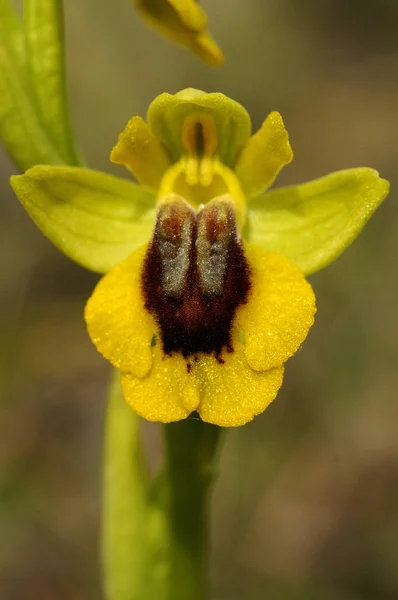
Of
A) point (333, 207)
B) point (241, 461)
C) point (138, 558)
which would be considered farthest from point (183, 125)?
point (241, 461)

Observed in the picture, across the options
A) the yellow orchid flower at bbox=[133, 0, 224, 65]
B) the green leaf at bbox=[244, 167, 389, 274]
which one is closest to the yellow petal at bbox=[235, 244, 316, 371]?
the green leaf at bbox=[244, 167, 389, 274]

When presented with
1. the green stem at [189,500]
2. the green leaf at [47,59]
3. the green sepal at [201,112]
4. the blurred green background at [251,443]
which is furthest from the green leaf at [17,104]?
the blurred green background at [251,443]

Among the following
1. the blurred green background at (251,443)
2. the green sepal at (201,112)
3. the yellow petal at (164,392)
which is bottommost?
the blurred green background at (251,443)

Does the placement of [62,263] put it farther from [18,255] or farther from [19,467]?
[19,467]

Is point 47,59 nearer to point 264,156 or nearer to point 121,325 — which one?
point 264,156

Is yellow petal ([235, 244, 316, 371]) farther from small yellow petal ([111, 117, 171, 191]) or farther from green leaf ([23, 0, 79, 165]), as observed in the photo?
green leaf ([23, 0, 79, 165])

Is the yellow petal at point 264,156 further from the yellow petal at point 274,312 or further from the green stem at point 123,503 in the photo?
the green stem at point 123,503
